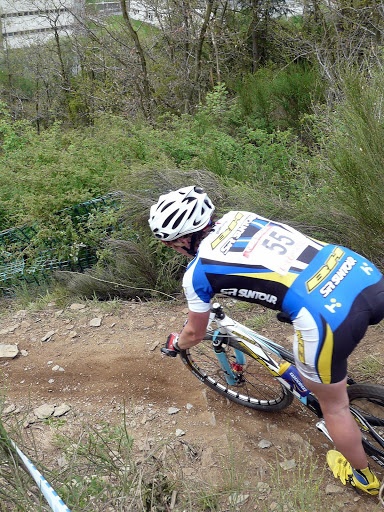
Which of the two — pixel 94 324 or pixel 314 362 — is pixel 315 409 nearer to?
pixel 314 362

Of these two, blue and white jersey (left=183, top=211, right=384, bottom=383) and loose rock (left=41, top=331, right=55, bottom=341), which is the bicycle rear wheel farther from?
loose rock (left=41, top=331, right=55, bottom=341)

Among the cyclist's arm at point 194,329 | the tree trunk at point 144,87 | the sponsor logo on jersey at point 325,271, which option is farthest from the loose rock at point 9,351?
the tree trunk at point 144,87

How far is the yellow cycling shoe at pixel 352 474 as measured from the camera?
2.72m

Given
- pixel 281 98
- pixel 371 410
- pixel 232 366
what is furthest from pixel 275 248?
pixel 281 98

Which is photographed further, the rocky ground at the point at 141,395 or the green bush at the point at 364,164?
the green bush at the point at 364,164

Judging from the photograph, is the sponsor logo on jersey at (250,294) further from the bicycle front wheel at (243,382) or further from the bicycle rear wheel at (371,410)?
the bicycle front wheel at (243,382)

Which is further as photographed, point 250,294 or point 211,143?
point 211,143

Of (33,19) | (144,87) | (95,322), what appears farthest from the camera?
(33,19)

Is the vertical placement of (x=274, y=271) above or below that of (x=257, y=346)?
above

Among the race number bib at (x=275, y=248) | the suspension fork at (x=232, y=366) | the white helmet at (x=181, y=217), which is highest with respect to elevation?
the white helmet at (x=181, y=217)

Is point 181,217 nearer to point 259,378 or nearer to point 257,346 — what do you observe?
point 257,346

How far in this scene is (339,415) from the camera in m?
2.53

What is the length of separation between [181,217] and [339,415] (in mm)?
1431

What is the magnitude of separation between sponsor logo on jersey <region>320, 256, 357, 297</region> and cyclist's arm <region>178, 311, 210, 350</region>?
687mm
